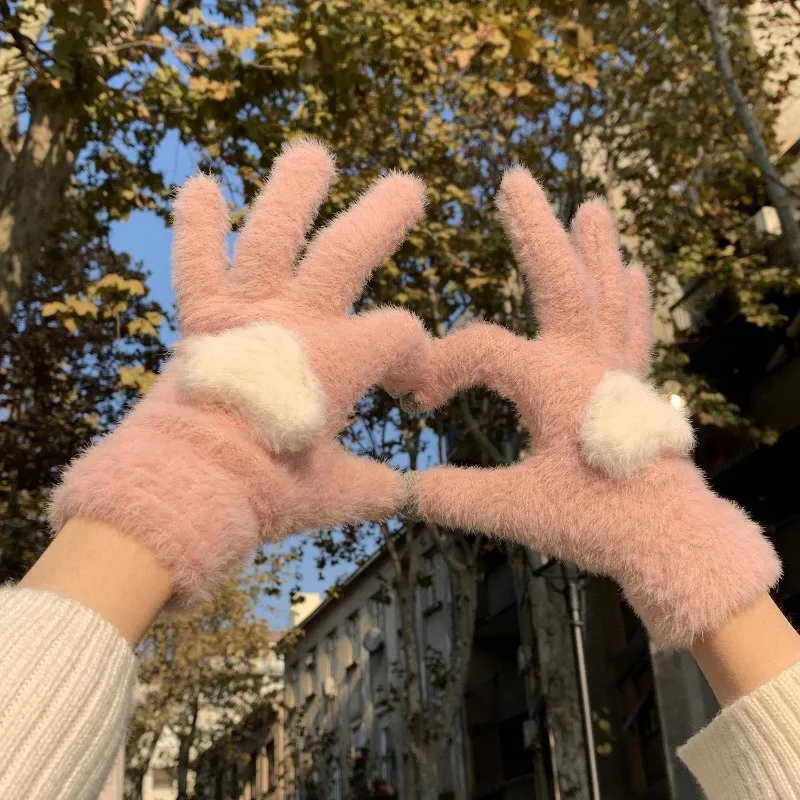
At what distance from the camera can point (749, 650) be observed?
117cm

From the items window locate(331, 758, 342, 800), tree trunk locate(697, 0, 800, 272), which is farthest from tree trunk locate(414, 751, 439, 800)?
window locate(331, 758, 342, 800)

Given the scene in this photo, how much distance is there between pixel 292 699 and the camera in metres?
34.8

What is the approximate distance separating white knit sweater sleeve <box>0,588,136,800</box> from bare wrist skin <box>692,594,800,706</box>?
79 cm

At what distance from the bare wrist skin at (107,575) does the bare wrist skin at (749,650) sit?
75cm

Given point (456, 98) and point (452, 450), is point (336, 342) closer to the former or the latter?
point (456, 98)

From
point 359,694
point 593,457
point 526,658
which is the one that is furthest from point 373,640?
point 593,457

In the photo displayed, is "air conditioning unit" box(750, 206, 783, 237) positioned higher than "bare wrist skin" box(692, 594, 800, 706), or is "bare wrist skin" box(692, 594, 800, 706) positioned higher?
"air conditioning unit" box(750, 206, 783, 237)

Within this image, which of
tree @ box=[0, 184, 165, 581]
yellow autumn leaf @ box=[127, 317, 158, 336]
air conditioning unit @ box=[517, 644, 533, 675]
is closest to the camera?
yellow autumn leaf @ box=[127, 317, 158, 336]

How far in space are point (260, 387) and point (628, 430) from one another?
556 mm

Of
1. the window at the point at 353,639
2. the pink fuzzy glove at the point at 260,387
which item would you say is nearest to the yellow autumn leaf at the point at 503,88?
Result: the pink fuzzy glove at the point at 260,387

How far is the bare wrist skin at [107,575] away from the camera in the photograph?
1038 mm

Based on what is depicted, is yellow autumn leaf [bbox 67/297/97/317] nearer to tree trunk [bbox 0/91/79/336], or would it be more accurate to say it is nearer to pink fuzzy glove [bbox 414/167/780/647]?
tree trunk [bbox 0/91/79/336]

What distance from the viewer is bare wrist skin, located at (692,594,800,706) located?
1152 millimetres

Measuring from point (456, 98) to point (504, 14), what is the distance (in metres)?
2.91
